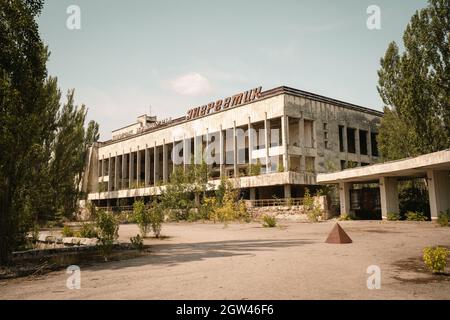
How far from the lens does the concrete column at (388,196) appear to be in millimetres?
24156

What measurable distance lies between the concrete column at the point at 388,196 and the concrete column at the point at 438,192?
3.41 metres

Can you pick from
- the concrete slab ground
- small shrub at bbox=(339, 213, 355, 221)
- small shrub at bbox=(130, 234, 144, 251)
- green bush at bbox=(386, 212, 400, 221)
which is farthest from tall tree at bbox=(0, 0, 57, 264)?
small shrub at bbox=(339, 213, 355, 221)

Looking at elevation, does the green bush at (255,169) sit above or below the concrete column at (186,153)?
below

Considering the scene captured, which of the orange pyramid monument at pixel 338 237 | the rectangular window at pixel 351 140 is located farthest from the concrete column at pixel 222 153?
the orange pyramid monument at pixel 338 237

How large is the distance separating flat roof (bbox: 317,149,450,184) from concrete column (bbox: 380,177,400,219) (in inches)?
23.5

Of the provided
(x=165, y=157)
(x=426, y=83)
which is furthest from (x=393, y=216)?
(x=165, y=157)

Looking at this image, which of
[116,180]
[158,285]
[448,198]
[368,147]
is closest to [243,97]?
[368,147]

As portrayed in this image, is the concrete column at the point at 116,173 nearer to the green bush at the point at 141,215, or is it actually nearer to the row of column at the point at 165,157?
the row of column at the point at 165,157

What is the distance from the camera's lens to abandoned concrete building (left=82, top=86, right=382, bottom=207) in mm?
36531

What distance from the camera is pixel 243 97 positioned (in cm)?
4084

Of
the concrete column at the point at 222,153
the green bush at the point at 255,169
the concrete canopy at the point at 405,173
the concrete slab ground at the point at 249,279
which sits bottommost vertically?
the concrete slab ground at the point at 249,279

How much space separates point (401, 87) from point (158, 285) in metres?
24.5

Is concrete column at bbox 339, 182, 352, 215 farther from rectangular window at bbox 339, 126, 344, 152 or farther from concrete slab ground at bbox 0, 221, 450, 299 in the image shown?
concrete slab ground at bbox 0, 221, 450, 299

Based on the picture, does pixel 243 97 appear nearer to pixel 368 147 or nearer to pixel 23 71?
pixel 368 147
